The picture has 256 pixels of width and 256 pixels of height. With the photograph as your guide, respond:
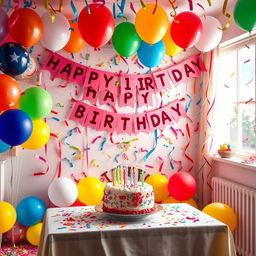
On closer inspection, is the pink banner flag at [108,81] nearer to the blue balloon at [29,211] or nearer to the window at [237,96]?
the window at [237,96]

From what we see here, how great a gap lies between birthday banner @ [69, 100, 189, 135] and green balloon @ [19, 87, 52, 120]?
1.71 ft

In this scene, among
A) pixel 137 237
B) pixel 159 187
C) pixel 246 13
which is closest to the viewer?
pixel 137 237

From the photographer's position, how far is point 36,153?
3.52 meters

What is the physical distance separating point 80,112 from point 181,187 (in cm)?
123

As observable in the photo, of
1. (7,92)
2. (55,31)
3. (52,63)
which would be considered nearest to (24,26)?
(55,31)

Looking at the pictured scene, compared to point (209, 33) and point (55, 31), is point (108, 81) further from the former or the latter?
point (209, 33)

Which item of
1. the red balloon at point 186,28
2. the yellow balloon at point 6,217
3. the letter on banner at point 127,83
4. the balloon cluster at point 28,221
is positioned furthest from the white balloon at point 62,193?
the red balloon at point 186,28

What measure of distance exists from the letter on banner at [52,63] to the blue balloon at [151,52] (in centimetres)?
85

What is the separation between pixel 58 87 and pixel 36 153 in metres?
0.69

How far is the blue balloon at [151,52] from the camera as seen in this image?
3131 millimetres

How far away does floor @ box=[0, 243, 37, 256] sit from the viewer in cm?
314

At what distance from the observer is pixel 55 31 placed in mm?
2879

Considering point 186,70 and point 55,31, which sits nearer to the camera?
point 55,31

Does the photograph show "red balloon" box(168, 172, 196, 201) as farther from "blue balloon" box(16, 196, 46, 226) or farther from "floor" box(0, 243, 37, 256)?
"floor" box(0, 243, 37, 256)
